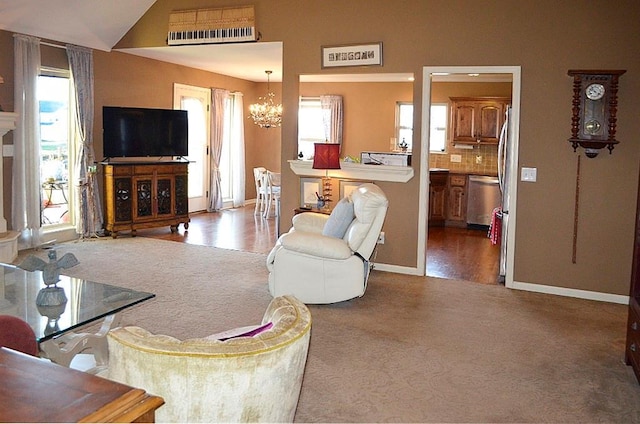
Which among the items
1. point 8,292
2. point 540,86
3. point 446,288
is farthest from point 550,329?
point 8,292

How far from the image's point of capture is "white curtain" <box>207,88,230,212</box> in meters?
10.7

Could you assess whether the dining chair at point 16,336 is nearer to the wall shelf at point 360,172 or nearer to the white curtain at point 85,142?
the wall shelf at point 360,172

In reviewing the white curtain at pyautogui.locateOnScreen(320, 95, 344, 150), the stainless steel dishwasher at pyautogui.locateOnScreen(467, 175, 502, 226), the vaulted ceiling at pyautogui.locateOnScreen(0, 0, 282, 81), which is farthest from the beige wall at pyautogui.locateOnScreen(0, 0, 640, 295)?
the white curtain at pyautogui.locateOnScreen(320, 95, 344, 150)

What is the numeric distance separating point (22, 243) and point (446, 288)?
4922mm

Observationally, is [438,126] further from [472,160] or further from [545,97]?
[545,97]

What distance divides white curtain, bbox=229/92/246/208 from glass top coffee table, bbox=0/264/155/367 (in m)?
7.61

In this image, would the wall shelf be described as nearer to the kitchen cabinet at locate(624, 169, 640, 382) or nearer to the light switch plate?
the light switch plate

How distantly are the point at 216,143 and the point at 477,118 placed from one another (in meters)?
4.54

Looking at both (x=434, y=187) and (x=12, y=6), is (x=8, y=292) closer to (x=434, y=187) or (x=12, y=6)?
(x=12, y=6)

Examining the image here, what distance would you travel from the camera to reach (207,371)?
163 cm

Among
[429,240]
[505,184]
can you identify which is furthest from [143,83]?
[505,184]

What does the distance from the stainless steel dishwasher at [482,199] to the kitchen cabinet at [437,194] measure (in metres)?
0.39

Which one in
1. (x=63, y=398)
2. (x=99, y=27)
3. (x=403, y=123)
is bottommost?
(x=63, y=398)

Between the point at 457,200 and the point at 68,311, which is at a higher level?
the point at 457,200
